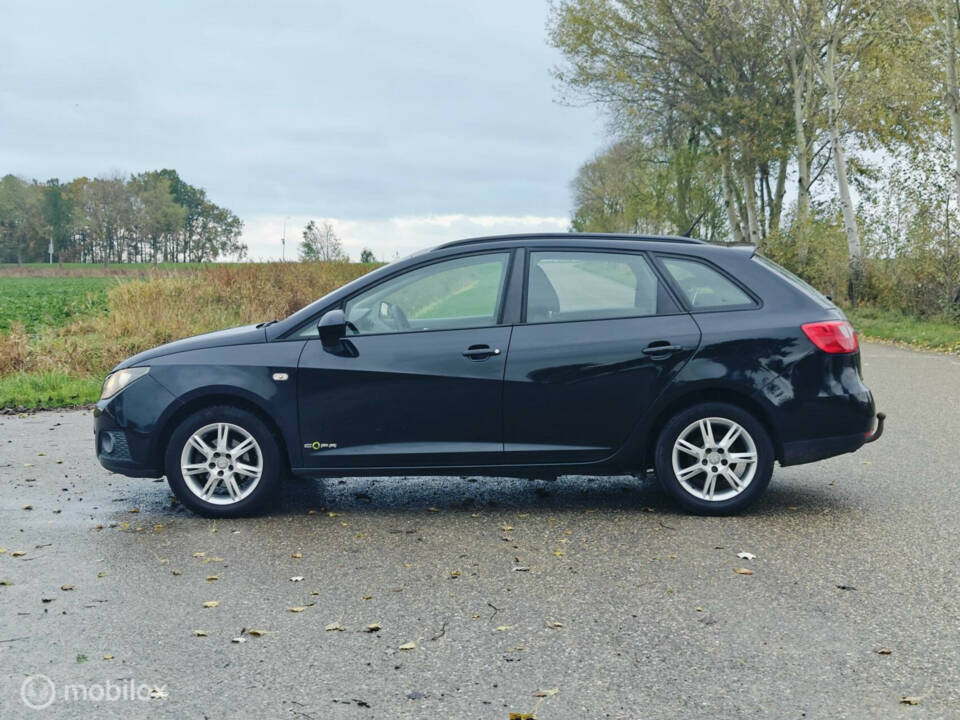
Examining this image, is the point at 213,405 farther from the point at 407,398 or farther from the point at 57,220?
the point at 57,220

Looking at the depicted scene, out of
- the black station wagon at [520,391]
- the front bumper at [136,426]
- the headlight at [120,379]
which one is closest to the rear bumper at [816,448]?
the black station wagon at [520,391]

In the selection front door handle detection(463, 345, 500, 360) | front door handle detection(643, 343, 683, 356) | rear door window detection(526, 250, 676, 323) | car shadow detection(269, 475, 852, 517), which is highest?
rear door window detection(526, 250, 676, 323)

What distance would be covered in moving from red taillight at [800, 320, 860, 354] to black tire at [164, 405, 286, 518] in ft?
11.0

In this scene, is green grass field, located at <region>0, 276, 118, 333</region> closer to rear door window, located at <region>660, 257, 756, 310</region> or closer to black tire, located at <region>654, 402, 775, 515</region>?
rear door window, located at <region>660, 257, 756, 310</region>

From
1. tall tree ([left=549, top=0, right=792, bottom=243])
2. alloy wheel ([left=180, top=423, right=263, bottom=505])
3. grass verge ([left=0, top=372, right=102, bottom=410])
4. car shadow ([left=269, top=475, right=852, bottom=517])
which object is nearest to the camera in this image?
alloy wheel ([left=180, top=423, right=263, bottom=505])

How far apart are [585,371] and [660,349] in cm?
48

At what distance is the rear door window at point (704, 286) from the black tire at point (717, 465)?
65 cm

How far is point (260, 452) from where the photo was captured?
6.50m

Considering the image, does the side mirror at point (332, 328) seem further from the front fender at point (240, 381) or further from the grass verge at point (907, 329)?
the grass verge at point (907, 329)

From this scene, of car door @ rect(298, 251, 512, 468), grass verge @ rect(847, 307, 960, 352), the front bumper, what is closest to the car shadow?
car door @ rect(298, 251, 512, 468)

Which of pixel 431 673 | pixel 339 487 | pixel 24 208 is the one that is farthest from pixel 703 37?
pixel 24 208

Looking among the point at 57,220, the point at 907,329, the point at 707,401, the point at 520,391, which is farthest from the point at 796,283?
the point at 57,220

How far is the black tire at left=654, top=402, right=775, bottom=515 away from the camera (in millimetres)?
6406

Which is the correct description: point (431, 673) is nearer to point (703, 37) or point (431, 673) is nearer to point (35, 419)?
point (35, 419)
